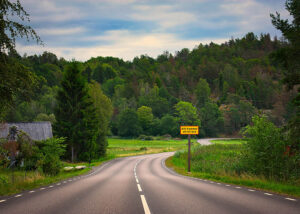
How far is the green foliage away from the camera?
1609cm

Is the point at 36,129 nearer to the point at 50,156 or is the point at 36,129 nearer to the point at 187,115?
the point at 50,156

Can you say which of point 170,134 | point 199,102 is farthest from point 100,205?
point 199,102

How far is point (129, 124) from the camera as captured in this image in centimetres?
11119

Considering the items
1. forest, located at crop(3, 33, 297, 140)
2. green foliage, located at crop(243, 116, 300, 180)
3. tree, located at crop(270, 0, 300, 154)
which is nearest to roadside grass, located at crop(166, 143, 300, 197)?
green foliage, located at crop(243, 116, 300, 180)

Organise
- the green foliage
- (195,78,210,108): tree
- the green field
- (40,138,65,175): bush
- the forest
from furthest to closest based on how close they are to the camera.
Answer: (195,78,210,108): tree → the forest → the green field → (40,138,65,175): bush → the green foliage

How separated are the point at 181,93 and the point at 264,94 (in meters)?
44.0

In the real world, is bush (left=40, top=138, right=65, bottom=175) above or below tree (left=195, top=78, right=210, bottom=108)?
below

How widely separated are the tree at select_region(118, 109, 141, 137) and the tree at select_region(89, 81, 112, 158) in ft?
196

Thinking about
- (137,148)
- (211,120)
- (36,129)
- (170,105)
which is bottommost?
(137,148)

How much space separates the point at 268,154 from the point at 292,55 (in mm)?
6203

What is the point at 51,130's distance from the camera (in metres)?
42.2

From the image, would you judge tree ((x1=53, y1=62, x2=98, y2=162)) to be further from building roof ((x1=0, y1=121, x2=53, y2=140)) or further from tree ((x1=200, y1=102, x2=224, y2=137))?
tree ((x1=200, y1=102, x2=224, y2=137))

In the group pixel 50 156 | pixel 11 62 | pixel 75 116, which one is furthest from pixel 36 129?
pixel 11 62

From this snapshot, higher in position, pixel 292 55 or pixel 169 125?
pixel 292 55
